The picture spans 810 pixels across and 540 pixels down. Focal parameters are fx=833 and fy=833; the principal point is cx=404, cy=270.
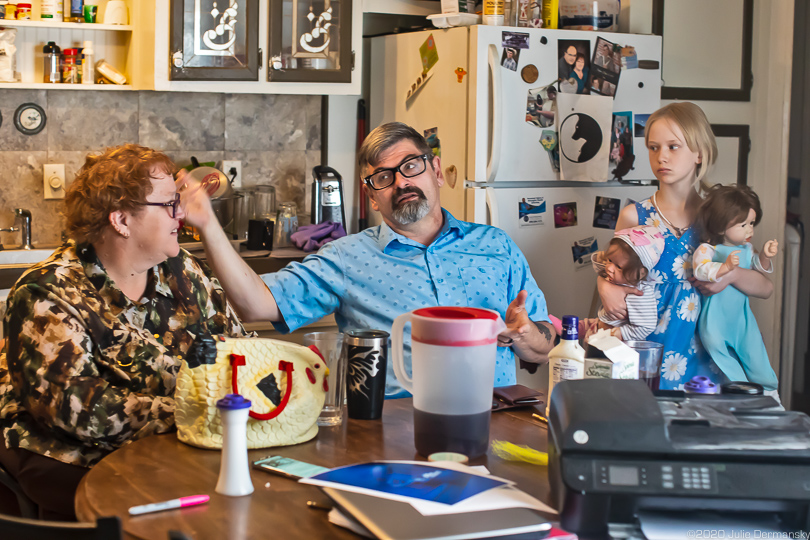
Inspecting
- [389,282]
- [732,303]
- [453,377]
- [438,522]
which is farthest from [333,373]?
[732,303]

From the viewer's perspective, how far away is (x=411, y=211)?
2088mm

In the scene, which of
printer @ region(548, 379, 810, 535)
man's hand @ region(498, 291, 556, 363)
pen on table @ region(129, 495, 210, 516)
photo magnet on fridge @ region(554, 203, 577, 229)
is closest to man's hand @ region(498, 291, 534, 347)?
man's hand @ region(498, 291, 556, 363)

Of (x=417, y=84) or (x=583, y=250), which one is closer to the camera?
(x=583, y=250)

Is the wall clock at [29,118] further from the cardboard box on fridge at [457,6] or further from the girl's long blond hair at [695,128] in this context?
the girl's long blond hair at [695,128]

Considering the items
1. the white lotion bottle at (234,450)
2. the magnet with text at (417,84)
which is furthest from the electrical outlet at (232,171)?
the white lotion bottle at (234,450)

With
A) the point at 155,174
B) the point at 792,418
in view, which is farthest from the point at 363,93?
the point at 792,418

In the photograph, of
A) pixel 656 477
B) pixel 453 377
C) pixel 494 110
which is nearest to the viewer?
pixel 656 477

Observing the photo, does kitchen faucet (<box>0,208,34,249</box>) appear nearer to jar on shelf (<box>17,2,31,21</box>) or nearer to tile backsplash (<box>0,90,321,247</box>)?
tile backsplash (<box>0,90,321,247</box>)

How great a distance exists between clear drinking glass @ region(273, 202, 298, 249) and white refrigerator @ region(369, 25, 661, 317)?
639 millimetres

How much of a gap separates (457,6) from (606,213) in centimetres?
95

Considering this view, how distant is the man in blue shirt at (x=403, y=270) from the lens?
6.60 feet

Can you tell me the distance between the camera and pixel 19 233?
3205mm

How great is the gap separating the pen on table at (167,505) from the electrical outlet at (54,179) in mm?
2494

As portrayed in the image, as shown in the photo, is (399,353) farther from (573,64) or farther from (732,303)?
(573,64)
